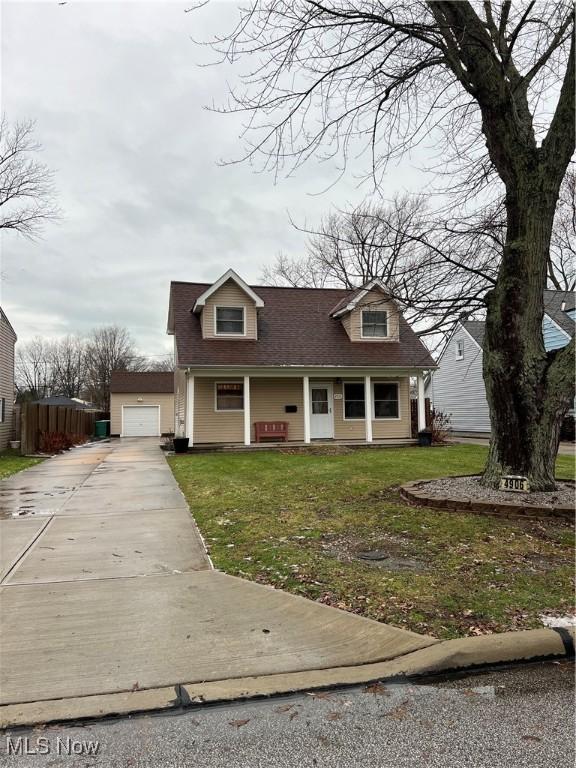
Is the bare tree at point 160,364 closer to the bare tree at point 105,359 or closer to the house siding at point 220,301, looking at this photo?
the bare tree at point 105,359

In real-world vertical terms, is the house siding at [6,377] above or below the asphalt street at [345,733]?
above

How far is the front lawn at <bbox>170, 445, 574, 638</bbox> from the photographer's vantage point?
12.5 ft

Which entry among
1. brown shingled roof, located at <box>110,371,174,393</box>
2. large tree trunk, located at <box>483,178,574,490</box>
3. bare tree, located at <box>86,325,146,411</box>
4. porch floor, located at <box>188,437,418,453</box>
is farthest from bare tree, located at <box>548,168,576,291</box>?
bare tree, located at <box>86,325,146,411</box>

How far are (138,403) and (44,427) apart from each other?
50.0ft

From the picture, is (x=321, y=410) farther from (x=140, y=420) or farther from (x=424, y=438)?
(x=140, y=420)

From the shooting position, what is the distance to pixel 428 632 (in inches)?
134

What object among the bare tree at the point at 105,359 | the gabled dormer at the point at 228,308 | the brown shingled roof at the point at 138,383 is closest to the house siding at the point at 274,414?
the gabled dormer at the point at 228,308

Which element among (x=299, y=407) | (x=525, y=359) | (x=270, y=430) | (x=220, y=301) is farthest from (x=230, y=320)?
(x=525, y=359)

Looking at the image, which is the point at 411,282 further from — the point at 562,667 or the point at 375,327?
the point at 375,327

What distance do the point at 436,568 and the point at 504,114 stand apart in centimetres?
631

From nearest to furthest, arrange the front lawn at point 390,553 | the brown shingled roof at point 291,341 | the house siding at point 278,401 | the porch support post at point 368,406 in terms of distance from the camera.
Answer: the front lawn at point 390,553 → the brown shingled roof at point 291,341 → the porch support post at point 368,406 → the house siding at point 278,401

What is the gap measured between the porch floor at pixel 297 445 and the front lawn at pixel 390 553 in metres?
7.53

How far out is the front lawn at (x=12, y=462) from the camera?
12445 mm

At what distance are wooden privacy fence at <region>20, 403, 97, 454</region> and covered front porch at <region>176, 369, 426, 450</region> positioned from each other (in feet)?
16.0
